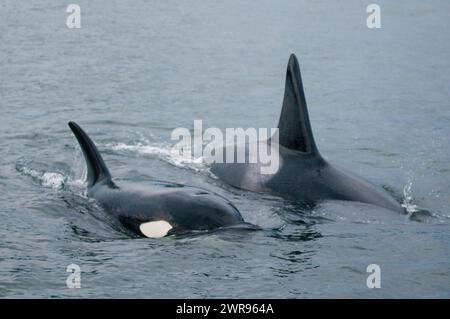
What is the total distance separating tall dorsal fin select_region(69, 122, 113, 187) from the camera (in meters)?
10.5

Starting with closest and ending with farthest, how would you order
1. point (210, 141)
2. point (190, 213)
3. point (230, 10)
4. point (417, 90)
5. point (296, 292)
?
point (296, 292) → point (190, 213) → point (210, 141) → point (417, 90) → point (230, 10)

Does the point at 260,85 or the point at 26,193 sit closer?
the point at 26,193

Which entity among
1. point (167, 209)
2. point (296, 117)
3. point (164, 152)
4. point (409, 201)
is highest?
point (296, 117)

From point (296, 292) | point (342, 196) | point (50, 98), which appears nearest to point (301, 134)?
point (342, 196)

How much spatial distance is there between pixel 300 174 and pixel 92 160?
2.81m

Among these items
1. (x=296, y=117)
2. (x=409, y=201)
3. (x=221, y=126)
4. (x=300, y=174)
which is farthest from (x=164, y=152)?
(x=409, y=201)

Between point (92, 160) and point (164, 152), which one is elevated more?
point (164, 152)

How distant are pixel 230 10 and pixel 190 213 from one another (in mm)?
24606

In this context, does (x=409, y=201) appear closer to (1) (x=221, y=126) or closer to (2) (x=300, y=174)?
(2) (x=300, y=174)

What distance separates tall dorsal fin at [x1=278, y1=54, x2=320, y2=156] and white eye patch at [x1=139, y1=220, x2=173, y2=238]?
3.05 meters

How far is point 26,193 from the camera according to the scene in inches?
455

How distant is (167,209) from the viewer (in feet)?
30.2

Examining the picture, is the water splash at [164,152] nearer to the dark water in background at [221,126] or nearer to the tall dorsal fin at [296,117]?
the dark water in background at [221,126]
